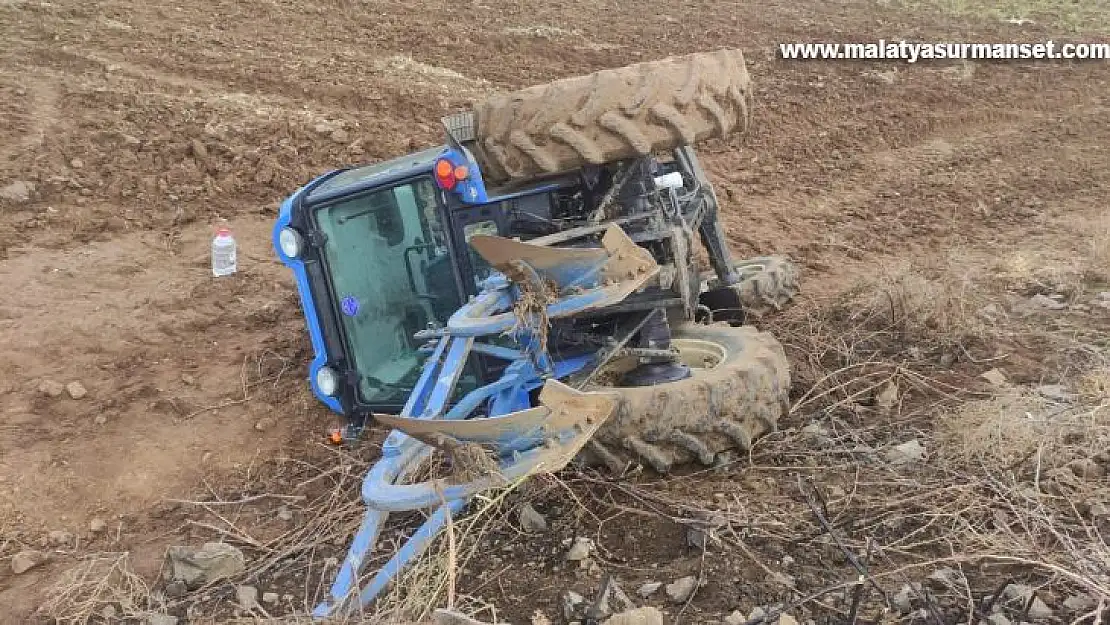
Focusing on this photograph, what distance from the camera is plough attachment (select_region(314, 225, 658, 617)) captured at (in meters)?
3.25

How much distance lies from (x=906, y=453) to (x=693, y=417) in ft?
3.45

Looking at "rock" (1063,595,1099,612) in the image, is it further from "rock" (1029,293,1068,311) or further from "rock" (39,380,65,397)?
"rock" (39,380,65,397)

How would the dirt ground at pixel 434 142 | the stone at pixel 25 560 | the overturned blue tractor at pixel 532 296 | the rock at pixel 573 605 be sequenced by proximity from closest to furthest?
1. the overturned blue tractor at pixel 532 296
2. the rock at pixel 573 605
3. the dirt ground at pixel 434 142
4. the stone at pixel 25 560

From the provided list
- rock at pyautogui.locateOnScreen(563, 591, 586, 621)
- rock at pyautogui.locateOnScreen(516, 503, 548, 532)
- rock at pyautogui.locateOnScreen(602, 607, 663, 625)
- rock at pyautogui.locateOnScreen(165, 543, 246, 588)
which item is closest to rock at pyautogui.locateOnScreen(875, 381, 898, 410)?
rock at pyautogui.locateOnScreen(516, 503, 548, 532)

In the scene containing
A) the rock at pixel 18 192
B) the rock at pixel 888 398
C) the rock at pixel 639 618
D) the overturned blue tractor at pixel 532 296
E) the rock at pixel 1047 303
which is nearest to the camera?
the rock at pixel 639 618

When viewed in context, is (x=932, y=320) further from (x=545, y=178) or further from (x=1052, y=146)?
(x=1052, y=146)

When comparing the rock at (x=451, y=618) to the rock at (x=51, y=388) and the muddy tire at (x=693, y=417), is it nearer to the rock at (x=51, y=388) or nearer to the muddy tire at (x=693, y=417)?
the muddy tire at (x=693, y=417)

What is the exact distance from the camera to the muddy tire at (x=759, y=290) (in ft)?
21.8

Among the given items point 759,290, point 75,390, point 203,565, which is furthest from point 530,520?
point 75,390

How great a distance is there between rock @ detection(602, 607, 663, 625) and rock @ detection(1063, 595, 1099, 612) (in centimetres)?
141

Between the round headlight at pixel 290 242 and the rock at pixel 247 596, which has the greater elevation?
the round headlight at pixel 290 242

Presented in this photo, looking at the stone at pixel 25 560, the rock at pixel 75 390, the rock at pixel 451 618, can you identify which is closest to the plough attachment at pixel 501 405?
the rock at pixel 451 618

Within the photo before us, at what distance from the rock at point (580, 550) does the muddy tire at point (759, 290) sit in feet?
9.39

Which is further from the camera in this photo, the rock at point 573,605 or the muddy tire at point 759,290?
the muddy tire at point 759,290
